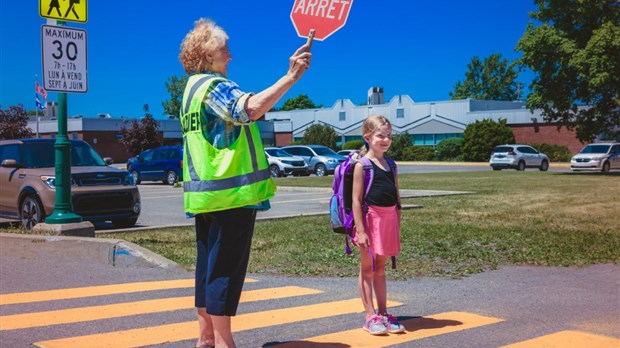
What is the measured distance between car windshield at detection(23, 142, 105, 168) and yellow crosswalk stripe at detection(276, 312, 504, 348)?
9.27 meters

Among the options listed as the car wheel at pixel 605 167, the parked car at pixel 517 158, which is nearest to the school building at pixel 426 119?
the parked car at pixel 517 158

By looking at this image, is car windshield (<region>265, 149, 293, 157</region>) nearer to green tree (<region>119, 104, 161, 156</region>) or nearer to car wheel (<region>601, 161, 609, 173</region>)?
car wheel (<region>601, 161, 609, 173</region>)

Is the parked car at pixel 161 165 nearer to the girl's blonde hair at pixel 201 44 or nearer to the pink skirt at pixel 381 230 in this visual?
the pink skirt at pixel 381 230

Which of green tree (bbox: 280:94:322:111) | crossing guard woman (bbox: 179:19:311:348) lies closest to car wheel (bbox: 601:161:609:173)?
crossing guard woman (bbox: 179:19:311:348)

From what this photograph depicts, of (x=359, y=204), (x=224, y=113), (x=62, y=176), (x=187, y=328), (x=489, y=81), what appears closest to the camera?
(x=224, y=113)

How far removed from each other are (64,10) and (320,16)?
7387 mm

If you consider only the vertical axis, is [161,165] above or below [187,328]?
above

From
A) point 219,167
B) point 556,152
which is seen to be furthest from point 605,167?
point 219,167

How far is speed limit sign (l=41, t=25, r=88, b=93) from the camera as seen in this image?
10164 millimetres

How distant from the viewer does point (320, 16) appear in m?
3.92

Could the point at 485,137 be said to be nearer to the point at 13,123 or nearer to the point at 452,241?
the point at 13,123

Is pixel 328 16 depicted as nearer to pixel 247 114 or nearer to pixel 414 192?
pixel 247 114

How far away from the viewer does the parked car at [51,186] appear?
1243 cm

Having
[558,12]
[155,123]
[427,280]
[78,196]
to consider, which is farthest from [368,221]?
[155,123]
